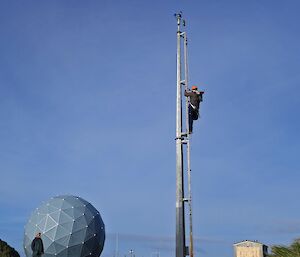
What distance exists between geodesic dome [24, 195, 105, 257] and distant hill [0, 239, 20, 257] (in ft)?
68.8

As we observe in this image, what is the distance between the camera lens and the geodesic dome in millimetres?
31969

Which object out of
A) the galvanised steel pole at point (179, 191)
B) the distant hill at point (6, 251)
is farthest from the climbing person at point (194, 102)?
the distant hill at point (6, 251)

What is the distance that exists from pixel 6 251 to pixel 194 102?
154 feet

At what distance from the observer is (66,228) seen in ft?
107

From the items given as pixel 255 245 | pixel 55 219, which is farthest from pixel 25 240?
pixel 255 245

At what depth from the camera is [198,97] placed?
13.3m

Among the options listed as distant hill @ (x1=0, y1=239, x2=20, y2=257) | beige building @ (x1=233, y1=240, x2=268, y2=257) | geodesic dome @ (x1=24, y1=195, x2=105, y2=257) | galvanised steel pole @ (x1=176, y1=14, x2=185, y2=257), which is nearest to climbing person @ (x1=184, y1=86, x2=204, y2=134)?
galvanised steel pole @ (x1=176, y1=14, x2=185, y2=257)

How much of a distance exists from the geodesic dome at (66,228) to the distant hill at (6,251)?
21.0 m

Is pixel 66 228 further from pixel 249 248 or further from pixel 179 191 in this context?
pixel 249 248

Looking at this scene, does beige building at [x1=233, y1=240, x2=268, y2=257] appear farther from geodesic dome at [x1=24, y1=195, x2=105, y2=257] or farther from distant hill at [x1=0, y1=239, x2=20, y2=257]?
geodesic dome at [x1=24, y1=195, x2=105, y2=257]

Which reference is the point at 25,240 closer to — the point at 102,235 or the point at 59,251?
the point at 59,251

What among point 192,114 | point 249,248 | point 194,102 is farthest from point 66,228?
point 249,248

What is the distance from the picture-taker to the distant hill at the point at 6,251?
52.7 meters

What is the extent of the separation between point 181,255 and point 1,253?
149 ft
